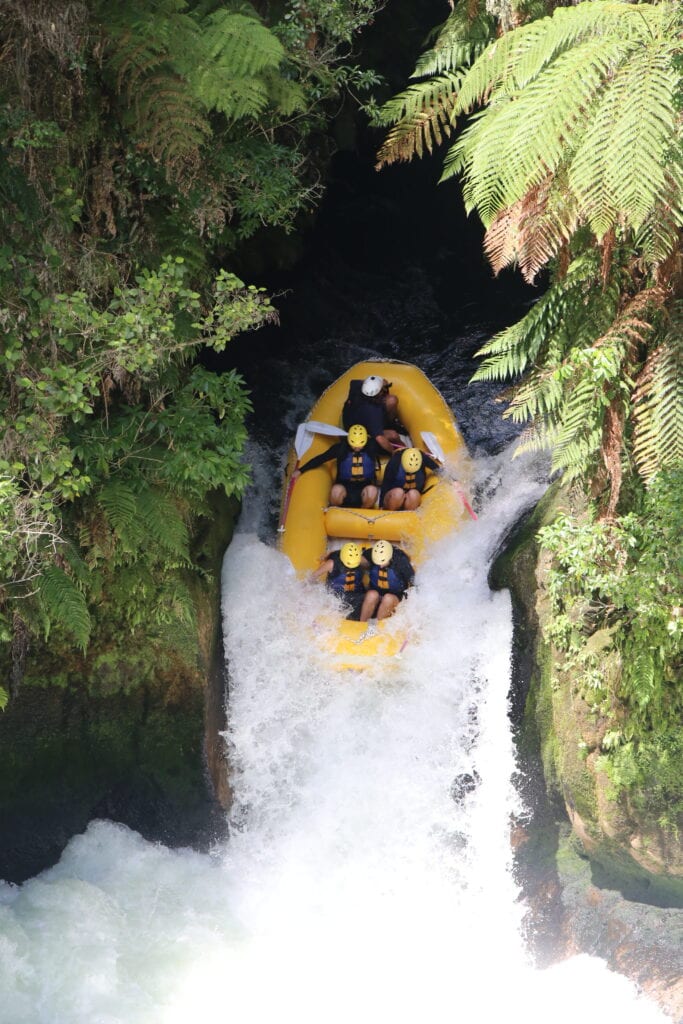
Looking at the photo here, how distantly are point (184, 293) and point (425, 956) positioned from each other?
4264mm

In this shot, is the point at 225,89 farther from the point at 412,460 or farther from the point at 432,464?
the point at 432,464

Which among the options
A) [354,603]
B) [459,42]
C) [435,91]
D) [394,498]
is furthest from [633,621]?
[459,42]

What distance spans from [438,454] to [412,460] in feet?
1.14

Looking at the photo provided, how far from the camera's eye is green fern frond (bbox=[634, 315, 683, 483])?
502cm

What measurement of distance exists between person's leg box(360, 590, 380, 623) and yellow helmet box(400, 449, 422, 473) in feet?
3.71

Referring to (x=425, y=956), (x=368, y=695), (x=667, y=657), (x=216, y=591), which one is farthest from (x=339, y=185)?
(x=425, y=956)

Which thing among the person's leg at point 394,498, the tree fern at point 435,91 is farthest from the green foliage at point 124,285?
the person's leg at point 394,498

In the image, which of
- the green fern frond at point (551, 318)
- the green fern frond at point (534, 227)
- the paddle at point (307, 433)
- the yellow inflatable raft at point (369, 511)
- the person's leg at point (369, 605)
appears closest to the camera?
the green fern frond at point (534, 227)

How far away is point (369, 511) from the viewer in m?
7.52

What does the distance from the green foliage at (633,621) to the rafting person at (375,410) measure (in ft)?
7.70

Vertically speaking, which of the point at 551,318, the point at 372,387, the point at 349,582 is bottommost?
the point at 349,582

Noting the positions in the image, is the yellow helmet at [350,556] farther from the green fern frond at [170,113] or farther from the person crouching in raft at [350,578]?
the green fern frond at [170,113]

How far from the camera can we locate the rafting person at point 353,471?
7664 millimetres

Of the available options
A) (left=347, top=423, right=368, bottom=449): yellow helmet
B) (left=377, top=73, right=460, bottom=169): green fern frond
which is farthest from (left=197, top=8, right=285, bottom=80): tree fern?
(left=347, top=423, right=368, bottom=449): yellow helmet
